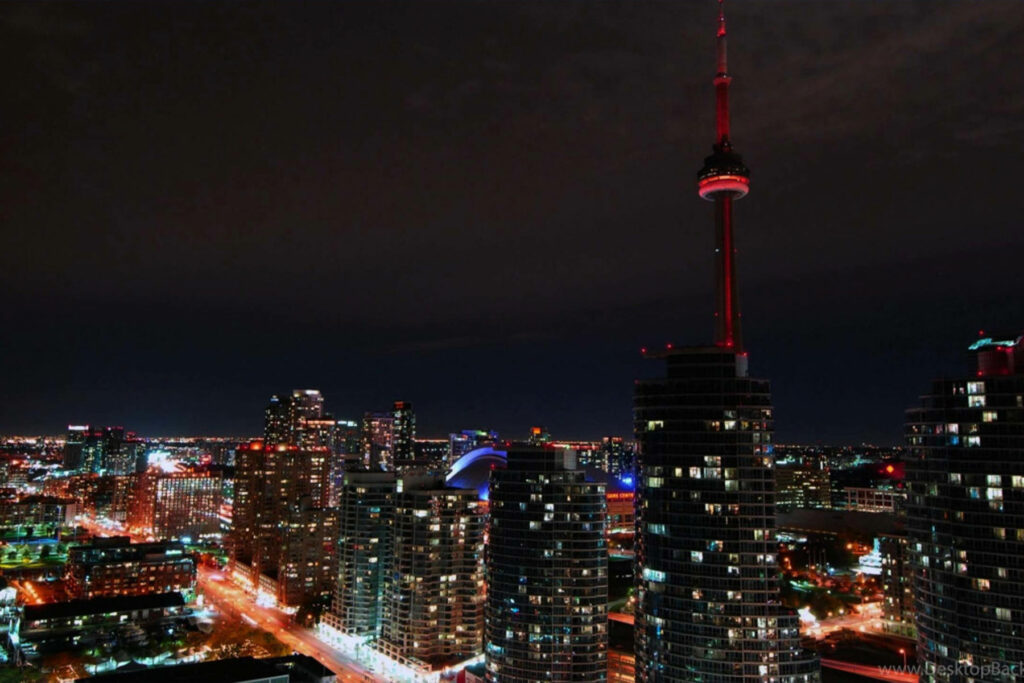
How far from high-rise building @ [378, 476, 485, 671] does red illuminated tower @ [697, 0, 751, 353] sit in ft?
149

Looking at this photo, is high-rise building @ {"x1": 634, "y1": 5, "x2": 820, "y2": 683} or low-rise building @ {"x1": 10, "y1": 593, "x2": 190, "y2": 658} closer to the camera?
high-rise building @ {"x1": 634, "y1": 5, "x2": 820, "y2": 683}

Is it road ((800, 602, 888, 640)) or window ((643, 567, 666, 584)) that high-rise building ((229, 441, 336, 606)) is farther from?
road ((800, 602, 888, 640))

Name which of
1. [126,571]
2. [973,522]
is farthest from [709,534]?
[126,571]

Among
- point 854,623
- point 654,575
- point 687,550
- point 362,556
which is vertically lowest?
point 854,623

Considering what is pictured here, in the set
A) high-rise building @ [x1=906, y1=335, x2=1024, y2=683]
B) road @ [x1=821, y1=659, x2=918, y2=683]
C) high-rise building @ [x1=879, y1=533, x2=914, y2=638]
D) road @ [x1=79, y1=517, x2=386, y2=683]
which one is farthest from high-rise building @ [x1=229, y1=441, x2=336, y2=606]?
high-rise building @ [x1=906, y1=335, x2=1024, y2=683]

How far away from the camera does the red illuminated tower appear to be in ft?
368

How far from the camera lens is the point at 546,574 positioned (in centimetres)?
7794

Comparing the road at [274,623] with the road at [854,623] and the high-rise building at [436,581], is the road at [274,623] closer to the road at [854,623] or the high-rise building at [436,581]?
the high-rise building at [436,581]

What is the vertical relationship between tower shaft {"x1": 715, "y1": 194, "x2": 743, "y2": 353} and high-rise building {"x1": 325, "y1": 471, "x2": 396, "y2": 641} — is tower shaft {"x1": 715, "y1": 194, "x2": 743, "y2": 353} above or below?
above

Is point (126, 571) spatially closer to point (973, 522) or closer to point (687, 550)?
point (687, 550)

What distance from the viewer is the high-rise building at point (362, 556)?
110 meters

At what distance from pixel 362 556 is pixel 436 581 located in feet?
58.2

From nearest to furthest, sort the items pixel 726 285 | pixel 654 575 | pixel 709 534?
pixel 709 534 < pixel 654 575 < pixel 726 285

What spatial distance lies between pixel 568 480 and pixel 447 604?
29829mm
